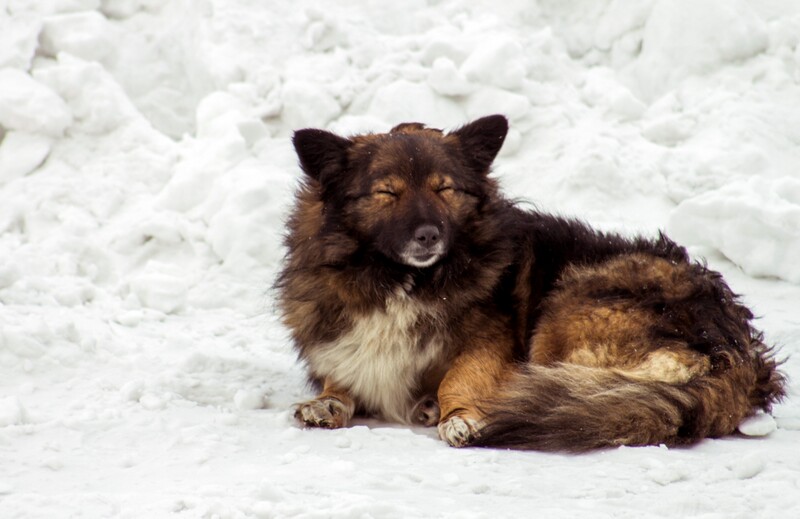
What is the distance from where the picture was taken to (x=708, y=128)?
7.67m

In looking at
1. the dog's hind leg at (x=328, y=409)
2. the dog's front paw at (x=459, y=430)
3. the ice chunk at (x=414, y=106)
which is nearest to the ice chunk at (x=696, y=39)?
the ice chunk at (x=414, y=106)

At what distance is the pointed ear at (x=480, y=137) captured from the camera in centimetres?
499

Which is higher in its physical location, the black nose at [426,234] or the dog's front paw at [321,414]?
the black nose at [426,234]

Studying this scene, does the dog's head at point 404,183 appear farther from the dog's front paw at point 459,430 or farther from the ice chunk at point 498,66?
the ice chunk at point 498,66

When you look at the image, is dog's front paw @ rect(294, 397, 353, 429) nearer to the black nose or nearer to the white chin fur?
the white chin fur

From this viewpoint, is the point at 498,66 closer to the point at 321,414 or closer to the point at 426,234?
the point at 426,234

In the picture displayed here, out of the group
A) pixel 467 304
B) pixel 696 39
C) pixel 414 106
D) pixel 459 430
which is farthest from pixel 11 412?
pixel 696 39

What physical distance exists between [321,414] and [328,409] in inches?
3.0

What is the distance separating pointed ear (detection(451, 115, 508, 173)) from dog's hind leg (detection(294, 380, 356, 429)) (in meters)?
1.36

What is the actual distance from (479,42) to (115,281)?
363cm

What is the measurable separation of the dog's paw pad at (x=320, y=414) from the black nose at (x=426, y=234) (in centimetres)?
91

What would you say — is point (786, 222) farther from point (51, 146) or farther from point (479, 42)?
point (51, 146)

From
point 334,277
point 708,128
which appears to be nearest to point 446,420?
point 334,277

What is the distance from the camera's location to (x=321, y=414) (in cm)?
446
